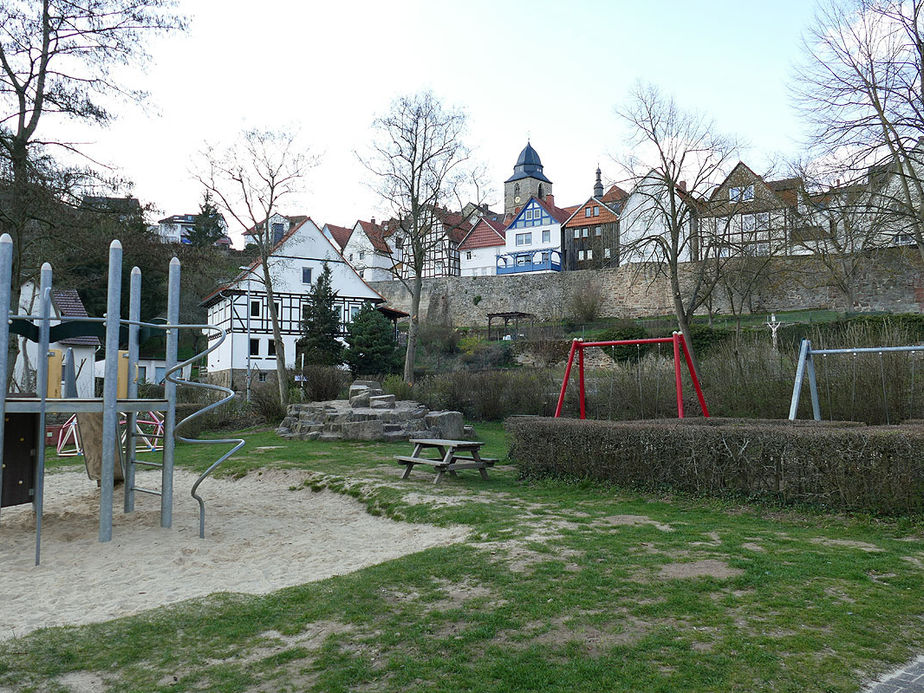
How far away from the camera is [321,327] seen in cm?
3453

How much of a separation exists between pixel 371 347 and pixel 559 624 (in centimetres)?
2723

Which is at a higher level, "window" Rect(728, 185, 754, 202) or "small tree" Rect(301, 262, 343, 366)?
"window" Rect(728, 185, 754, 202)

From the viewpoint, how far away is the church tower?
79875 mm

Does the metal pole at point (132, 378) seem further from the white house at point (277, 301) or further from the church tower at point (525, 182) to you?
the church tower at point (525, 182)

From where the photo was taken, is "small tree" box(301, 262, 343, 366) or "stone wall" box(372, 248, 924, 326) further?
"small tree" box(301, 262, 343, 366)

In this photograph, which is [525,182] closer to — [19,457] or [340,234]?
[340,234]

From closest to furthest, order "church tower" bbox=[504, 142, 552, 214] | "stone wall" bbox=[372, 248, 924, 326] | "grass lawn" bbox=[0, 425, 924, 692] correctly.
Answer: "grass lawn" bbox=[0, 425, 924, 692], "stone wall" bbox=[372, 248, 924, 326], "church tower" bbox=[504, 142, 552, 214]

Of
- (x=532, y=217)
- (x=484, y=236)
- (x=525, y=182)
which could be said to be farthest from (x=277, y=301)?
(x=525, y=182)

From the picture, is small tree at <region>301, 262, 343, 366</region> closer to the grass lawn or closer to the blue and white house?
the blue and white house

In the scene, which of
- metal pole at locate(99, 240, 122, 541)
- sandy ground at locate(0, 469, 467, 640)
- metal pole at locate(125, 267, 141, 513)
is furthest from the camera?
metal pole at locate(125, 267, 141, 513)

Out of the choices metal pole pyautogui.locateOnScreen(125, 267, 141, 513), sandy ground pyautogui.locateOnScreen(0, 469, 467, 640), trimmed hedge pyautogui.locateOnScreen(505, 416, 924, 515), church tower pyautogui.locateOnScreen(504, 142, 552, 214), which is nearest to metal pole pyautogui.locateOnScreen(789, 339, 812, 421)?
trimmed hedge pyautogui.locateOnScreen(505, 416, 924, 515)

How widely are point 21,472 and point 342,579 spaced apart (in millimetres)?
4276

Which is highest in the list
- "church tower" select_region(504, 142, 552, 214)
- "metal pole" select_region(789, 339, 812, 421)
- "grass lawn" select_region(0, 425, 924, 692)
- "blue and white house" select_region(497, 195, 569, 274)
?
"church tower" select_region(504, 142, 552, 214)

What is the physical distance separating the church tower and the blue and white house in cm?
1978
